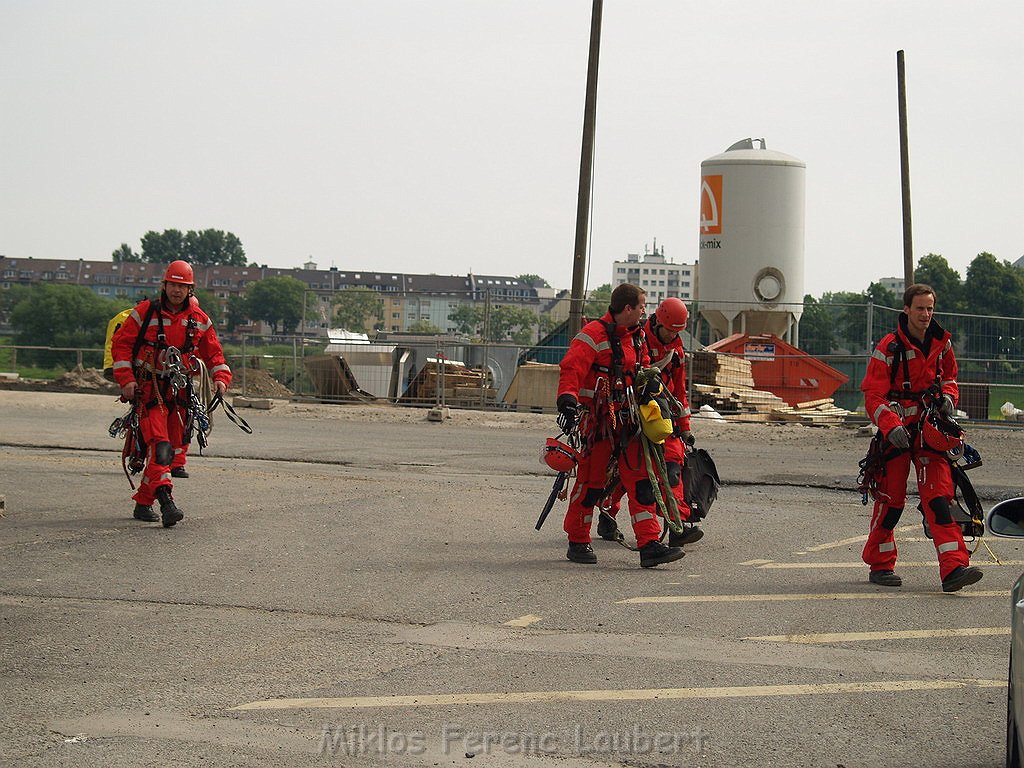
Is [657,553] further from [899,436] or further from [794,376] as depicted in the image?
[794,376]

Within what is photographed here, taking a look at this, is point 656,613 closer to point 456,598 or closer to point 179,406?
point 456,598

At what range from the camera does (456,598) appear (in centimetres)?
755

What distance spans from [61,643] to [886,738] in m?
3.71

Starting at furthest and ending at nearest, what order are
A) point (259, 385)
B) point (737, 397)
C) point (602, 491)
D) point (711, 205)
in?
point (711, 205)
point (259, 385)
point (737, 397)
point (602, 491)

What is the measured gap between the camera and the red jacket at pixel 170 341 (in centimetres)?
1016

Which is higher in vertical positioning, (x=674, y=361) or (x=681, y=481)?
(x=674, y=361)

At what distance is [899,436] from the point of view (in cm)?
800

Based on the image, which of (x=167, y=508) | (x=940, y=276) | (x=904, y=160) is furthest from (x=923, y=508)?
(x=940, y=276)

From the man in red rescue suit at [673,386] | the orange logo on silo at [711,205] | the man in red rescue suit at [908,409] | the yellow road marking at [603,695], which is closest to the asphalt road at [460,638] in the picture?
the yellow road marking at [603,695]

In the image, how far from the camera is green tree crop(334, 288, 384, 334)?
98.7 ft

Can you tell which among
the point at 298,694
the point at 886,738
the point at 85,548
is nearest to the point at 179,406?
the point at 85,548

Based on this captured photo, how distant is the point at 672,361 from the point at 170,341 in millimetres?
3845

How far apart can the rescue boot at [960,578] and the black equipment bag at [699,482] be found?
209 cm

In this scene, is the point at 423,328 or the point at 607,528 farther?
the point at 423,328
